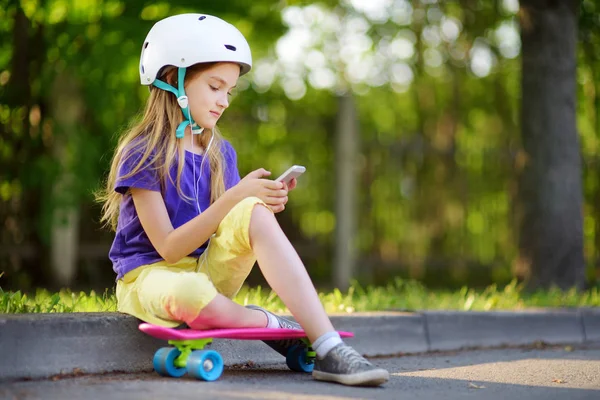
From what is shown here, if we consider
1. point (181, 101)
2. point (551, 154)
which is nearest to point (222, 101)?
point (181, 101)

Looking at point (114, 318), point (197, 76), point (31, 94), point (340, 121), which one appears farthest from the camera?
point (340, 121)

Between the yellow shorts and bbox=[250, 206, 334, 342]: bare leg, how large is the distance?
0.18 feet

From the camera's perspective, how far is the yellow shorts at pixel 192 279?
3.57 meters

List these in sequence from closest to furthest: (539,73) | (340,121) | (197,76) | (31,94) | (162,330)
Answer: (162,330) < (197,76) < (539,73) < (31,94) < (340,121)

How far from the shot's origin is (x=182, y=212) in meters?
4.05

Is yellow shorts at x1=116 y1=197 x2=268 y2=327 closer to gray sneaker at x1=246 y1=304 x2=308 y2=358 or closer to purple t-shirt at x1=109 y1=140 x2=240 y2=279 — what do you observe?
purple t-shirt at x1=109 y1=140 x2=240 y2=279

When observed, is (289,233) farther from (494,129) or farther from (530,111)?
(494,129)

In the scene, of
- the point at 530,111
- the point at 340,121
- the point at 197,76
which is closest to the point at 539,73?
the point at 530,111

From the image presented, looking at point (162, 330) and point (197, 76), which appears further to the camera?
point (197, 76)

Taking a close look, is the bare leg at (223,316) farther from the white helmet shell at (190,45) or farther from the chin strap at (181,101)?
the white helmet shell at (190,45)

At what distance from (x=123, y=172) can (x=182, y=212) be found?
35cm

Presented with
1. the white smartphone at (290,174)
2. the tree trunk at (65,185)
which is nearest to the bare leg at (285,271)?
the white smartphone at (290,174)

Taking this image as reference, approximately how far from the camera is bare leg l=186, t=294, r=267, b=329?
3609 millimetres

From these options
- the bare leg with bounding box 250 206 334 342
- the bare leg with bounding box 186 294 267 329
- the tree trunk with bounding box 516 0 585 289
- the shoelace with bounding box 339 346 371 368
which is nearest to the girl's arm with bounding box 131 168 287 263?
the bare leg with bounding box 250 206 334 342
